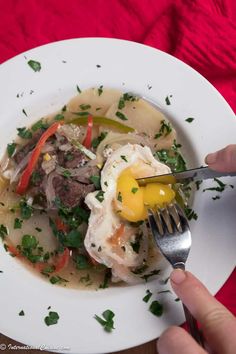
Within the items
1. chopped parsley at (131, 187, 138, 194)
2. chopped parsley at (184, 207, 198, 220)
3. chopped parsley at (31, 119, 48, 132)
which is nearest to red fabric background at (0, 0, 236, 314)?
chopped parsley at (31, 119, 48, 132)

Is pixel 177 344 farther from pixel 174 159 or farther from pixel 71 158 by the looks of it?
pixel 71 158

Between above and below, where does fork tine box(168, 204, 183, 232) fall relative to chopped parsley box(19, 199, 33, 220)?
above

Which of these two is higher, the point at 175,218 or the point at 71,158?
the point at 175,218

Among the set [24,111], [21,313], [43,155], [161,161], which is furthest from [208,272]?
[24,111]

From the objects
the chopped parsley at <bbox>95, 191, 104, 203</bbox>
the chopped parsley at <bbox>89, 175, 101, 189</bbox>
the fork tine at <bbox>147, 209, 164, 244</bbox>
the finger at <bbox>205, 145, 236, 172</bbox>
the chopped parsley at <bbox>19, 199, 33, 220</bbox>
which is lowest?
the chopped parsley at <bbox>19, 199, 33, 220</bbox>

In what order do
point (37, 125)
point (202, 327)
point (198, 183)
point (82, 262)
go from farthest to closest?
point (37, 125), point (82, 262), point (198, 183), point (202, 327)

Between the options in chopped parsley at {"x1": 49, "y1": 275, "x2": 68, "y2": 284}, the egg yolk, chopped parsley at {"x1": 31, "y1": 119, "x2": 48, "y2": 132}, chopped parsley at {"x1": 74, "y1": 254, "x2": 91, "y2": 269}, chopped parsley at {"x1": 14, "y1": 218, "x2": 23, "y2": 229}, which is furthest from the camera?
chopped parsley at {"x1": 31, "y1": 119, "x2": 48, "y2": 132}

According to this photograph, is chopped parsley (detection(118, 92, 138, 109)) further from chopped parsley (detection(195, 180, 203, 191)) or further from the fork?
the fork

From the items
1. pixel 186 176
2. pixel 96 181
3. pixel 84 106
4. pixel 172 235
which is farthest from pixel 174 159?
pixel 84 106
